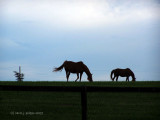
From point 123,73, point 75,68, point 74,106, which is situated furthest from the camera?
point 123,73

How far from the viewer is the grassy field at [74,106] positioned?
10867 mm

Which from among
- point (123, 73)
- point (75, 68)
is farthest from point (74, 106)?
point (123, 73)

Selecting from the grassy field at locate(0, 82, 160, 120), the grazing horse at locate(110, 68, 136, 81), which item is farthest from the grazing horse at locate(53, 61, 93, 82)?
the grassy field at locate(0, 82, 160, 120)

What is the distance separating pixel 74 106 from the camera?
497 inches

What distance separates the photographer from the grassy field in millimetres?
10867

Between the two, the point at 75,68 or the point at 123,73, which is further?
the point at 123,73

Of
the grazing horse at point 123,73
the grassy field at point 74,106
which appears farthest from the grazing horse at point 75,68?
the grassy field at point 74,106

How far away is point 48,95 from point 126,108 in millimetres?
4530

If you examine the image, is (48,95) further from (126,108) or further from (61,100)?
(126,108)

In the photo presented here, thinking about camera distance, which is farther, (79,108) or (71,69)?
(71,69)

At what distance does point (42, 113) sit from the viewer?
445 inches

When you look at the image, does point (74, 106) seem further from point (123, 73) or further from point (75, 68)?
point (123, 73)

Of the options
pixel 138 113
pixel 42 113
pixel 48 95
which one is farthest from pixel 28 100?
pixel 138 113

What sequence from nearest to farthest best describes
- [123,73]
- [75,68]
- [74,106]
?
[74,106]
[75,68]
[123,73]
